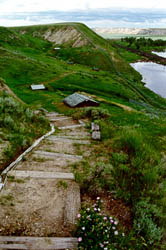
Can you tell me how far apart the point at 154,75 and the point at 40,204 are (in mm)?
92948

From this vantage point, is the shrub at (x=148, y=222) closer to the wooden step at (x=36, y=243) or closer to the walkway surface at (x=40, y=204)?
the walkway surface at (x=40, y=204)

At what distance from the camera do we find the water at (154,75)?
70325mm

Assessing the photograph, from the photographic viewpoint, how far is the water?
70325 millimetres

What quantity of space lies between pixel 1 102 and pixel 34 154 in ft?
17.9

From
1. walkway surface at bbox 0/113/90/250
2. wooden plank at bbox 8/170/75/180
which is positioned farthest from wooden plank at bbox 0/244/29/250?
wooden plank at bbox 8/170/75/180

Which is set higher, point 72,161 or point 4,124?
point 4,124

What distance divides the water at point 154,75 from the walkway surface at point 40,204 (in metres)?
61.6

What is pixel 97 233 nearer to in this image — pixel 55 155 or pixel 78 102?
pixel 55 155

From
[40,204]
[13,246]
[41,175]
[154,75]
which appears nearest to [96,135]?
[41,175]

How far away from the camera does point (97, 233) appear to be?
4.30m

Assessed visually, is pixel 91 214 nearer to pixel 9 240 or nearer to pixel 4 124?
pixel 9 240

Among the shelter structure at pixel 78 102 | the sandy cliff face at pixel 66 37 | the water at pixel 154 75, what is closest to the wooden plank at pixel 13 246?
the shelter structure at pixel 78 102

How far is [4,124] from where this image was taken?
31.4 feet

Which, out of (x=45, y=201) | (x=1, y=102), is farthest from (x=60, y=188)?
(x=1, y=102)
